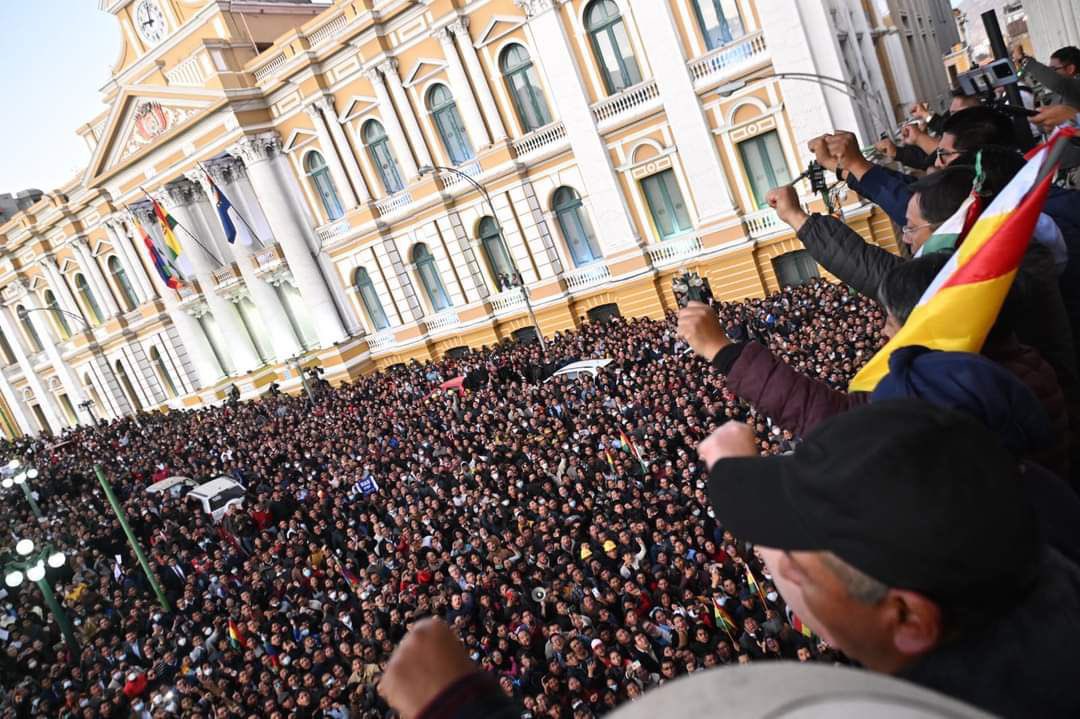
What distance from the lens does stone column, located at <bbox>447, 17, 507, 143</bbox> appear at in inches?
966

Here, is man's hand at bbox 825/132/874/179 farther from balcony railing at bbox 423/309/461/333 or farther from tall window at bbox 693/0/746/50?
balcony railing at bbox 423/309/461/333

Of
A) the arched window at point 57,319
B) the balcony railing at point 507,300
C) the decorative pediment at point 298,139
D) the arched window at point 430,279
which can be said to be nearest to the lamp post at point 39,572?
the balcony railing at point 507,300

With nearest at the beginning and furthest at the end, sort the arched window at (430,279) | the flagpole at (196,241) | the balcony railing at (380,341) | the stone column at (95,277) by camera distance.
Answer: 1. the arched window at (430,279)
2. the balcony railing at (380,341)
3. the flagpole at (196,241)
4. the stone column at (95,277)

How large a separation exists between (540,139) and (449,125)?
391cm

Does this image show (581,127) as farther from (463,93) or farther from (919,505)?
(919,505)

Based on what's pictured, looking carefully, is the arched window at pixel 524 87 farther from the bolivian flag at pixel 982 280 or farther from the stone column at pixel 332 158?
the bolivian flag at pixel 982 280

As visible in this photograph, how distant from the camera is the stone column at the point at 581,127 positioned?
2267 cm

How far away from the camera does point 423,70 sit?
26078 millimetres

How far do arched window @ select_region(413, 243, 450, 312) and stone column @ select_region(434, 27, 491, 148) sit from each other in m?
5.08

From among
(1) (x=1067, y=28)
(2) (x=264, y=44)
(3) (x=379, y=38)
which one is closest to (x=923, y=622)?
(1) (x=1067, y=28)

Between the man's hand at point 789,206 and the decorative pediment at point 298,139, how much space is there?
95.1 ft

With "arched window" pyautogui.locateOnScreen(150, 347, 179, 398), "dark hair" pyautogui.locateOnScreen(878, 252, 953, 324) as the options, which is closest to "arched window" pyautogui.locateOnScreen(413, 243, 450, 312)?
"arched window" pyautogui.locateOnScreen(150, 347, 179, 398)

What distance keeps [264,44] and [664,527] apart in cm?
3094

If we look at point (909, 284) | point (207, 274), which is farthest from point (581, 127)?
point (909, 284)
